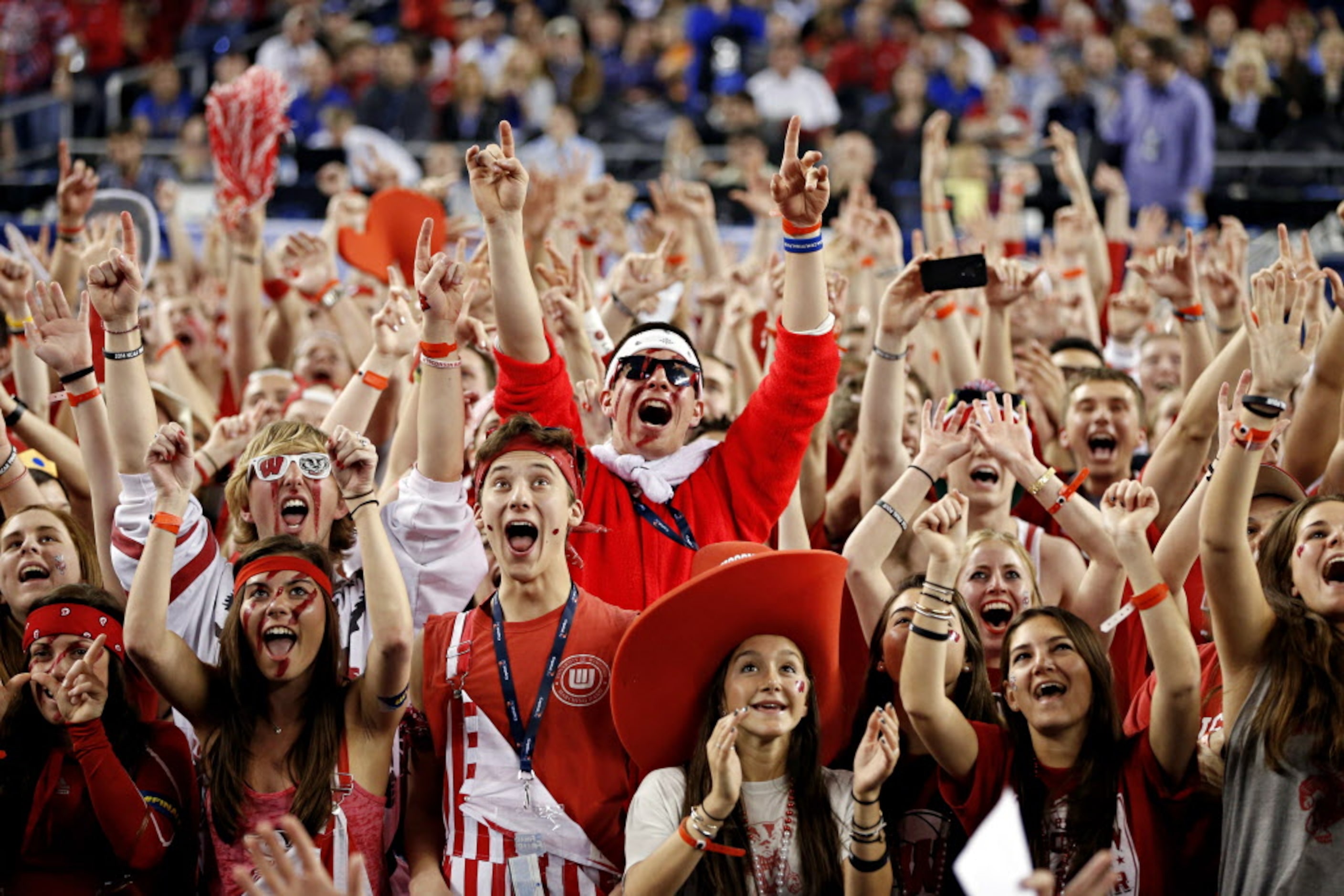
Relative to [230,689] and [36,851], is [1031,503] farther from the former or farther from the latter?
[36,851]

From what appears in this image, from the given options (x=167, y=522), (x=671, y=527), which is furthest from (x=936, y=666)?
(x=167, y=522)

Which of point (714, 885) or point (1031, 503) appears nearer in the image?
point (714, 885)

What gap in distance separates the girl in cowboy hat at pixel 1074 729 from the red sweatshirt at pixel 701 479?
554mm

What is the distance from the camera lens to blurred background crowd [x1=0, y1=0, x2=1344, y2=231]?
10227 mm

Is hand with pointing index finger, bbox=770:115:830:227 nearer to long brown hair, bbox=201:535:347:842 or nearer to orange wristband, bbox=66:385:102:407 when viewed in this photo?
long brown hair, bbox=201:535:347:842

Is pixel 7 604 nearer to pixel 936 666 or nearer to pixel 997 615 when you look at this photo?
pixel 936 666

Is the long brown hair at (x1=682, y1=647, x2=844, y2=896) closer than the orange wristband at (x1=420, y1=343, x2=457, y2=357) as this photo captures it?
Yes

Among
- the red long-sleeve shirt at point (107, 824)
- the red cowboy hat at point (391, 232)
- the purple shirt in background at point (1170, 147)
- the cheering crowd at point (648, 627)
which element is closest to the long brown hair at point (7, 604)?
the cheering crowd at point (648, 627)

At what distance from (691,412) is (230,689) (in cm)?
132

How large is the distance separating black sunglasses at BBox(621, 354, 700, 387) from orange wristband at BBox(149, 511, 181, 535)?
1.15m

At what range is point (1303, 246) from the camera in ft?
16.1

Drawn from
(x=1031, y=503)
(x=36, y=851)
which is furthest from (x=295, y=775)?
(x=1031, y=503)

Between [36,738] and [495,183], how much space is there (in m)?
1.70

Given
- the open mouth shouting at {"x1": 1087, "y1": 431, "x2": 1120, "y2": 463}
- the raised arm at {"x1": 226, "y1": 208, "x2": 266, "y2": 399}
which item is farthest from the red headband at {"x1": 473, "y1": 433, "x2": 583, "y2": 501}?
the raised arm at {"x1": 226, "y1": 208, "x2": 266, "y2": 399}
